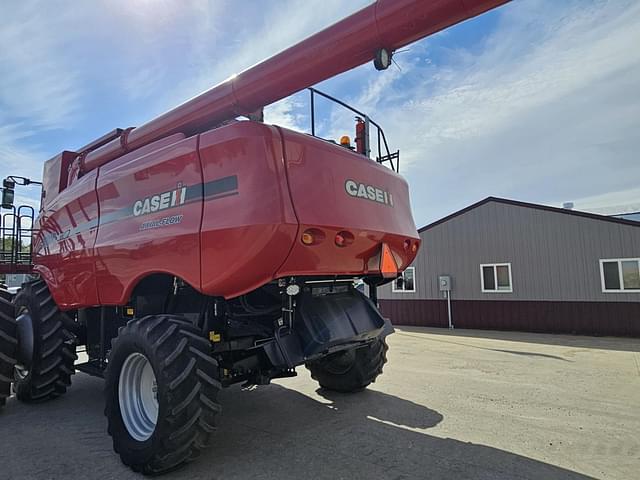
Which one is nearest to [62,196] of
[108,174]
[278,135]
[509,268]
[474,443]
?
[108,174]

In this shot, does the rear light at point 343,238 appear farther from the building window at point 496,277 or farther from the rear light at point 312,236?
the building window at point 496,277

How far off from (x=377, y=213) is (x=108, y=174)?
9.37ft

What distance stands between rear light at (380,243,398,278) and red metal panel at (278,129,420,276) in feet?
0.20

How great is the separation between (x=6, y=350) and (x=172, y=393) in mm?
3050

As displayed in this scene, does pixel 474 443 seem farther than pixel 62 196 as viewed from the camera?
No

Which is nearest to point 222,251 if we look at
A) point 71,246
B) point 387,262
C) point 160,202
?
point 160,202

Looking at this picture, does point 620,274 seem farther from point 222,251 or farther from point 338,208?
point 222,251

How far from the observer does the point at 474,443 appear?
13.5 ft

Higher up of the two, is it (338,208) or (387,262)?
(338,208)

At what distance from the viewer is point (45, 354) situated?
536 centimetres

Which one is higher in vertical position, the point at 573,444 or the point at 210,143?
the point at 210,143

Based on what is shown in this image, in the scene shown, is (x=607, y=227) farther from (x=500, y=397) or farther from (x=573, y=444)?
(x=573, y=444)

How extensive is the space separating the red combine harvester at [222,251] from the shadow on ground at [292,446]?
365 millimetres

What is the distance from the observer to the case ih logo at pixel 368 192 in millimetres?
4051
